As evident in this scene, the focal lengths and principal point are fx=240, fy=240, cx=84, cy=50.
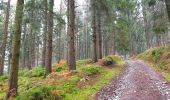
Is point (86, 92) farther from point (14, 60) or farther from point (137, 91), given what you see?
point (14, 60)

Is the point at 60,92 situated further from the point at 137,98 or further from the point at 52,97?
the point at 137,98

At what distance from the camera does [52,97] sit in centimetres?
973

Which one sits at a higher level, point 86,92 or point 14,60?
point 14,60

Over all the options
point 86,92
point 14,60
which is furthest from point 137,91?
point 14,60

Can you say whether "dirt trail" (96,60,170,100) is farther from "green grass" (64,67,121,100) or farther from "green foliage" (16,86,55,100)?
"green foliage" (16,86,55,100)

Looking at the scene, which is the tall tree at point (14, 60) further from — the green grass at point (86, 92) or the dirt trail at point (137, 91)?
the dirt trail at point (137, 91)

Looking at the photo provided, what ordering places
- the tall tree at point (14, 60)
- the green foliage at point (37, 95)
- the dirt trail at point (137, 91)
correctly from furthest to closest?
the tall tree at point (14, 60) < the dirt trail at point (137, 91) < the green foliage at point (37, 95)

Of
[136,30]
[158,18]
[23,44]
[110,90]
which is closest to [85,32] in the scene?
[136,30]

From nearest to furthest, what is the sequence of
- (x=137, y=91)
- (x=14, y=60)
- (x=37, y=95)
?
(x=37, y=95) < (x=14, y=60) < (x=137, y=91)

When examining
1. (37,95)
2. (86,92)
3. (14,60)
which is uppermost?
(14,60)

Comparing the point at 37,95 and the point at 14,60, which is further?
the point at 14,60

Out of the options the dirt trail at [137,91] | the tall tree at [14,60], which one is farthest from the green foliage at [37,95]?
the dirt trail at [137,91]

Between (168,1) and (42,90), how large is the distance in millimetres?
11467

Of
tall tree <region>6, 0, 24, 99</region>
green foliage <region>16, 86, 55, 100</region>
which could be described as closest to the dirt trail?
green foliage <region>16, 86, 55, 100</region>
